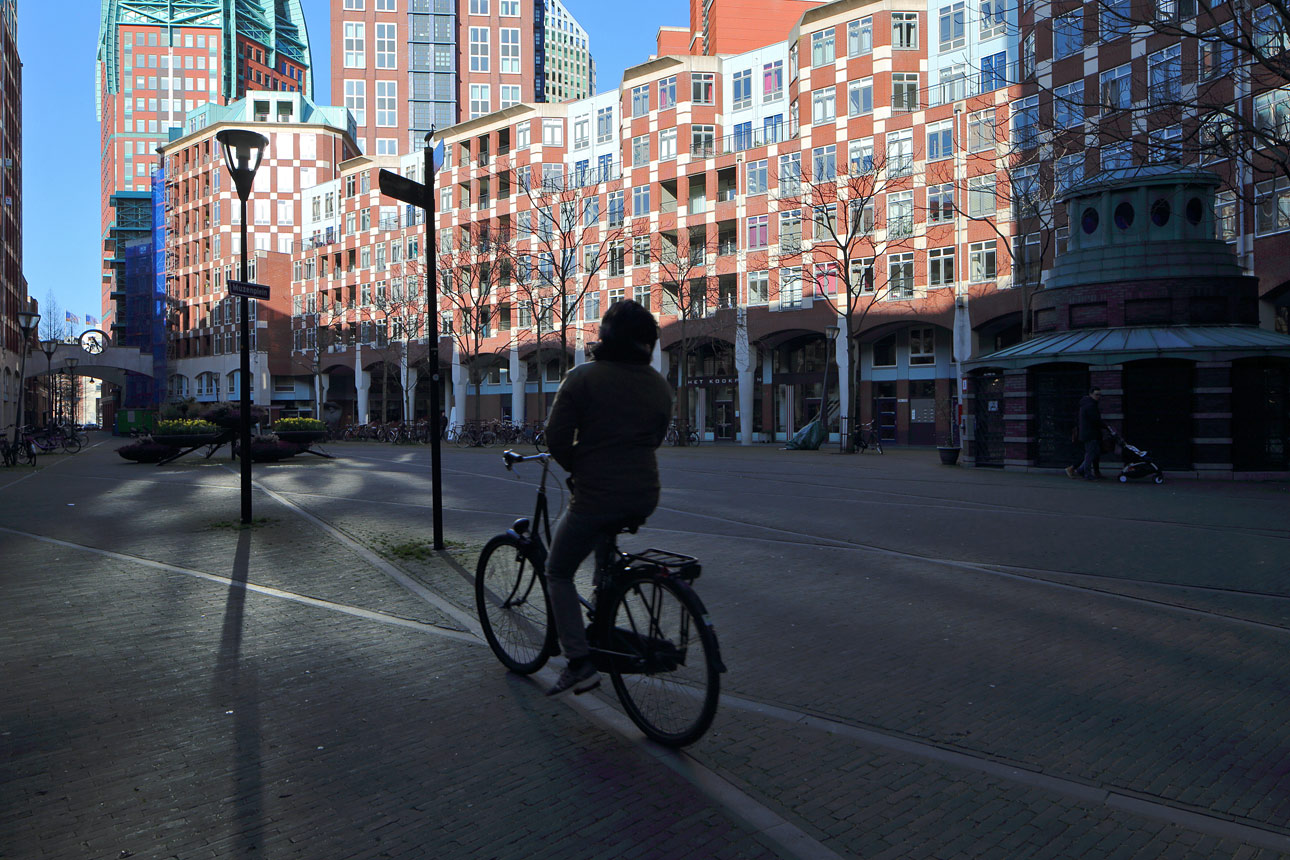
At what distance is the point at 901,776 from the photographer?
3611 millimetres

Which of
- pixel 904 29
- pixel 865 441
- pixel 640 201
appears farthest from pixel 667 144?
pixel 865 441

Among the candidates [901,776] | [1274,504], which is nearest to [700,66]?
[1274,504]

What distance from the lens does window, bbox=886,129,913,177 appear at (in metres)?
40.3

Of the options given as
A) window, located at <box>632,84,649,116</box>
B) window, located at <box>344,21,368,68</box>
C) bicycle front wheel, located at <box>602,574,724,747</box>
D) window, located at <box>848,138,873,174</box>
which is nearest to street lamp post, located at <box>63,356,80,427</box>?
window, located at <box>632,84,649,116</box>

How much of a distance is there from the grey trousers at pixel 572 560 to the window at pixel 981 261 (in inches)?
1488

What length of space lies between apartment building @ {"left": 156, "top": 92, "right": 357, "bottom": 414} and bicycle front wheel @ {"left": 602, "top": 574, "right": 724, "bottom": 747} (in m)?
80.7

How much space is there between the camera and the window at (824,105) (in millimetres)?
42656

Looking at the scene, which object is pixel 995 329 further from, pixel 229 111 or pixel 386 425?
pixel 229 111

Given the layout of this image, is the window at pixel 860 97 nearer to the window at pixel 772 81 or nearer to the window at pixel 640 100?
the window at pixel 772 81

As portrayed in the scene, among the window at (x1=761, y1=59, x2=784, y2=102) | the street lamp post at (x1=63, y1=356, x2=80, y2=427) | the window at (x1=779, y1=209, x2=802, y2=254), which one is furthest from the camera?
the window at (x1=761, y1=59, x2=784, y2=102)

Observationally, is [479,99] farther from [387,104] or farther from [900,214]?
[900,214]

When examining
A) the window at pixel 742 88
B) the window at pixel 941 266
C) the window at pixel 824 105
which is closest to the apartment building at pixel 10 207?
the window at pixel 742 88

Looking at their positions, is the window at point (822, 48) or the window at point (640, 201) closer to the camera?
the window at point (822, 48)

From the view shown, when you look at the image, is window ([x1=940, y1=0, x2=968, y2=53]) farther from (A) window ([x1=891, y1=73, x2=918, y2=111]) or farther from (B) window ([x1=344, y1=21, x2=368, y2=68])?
(B) window ([x1=344, y1=21, x2=368, y2=68])
